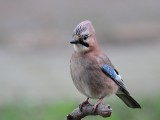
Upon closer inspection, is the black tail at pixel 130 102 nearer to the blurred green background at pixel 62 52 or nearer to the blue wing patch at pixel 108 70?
the blue wing patch at pixel 108 70

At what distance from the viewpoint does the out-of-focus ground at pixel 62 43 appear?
1111cm

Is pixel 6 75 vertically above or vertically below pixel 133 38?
below

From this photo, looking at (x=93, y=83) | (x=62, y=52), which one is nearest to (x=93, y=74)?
(x=93, y=83)

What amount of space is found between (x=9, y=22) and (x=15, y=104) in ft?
20.1

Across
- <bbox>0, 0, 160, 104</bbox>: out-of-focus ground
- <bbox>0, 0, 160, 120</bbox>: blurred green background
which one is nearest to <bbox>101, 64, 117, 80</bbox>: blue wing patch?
<bbox>0, 0, 160, 120</bbox>: blurred green background

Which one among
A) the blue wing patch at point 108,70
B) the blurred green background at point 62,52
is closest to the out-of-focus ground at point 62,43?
the blurred green background at point 62,52

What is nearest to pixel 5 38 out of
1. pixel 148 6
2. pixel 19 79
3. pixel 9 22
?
pixel 9 22

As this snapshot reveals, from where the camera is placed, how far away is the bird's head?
432cm

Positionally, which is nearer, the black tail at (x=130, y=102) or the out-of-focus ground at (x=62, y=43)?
the black tail at (x=130, y=102)

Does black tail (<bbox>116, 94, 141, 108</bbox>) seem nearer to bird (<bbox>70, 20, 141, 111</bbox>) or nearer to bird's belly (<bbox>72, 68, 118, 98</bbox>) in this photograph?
bird (<bbox>70, 20, 141, 111</bbox>)

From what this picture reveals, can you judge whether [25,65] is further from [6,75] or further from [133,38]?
[133,38]

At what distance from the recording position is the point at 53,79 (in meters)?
11.7

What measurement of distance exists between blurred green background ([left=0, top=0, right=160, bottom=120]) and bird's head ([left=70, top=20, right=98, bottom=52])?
3.75 metres

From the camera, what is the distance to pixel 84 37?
4621mm
